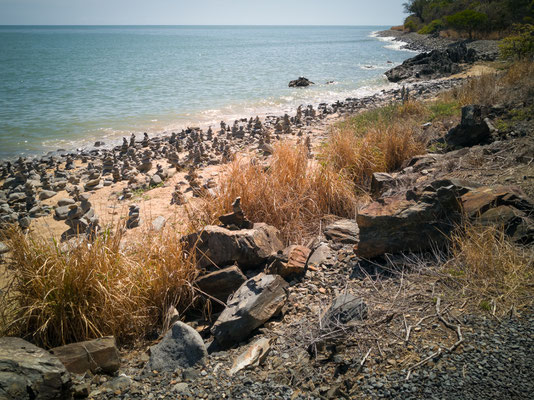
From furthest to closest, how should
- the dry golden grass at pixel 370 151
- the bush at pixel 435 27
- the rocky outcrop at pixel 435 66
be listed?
the bush at pixel 435 27 < the rocky outcrop at pixel 435 66 < the dry golden grass at pixel 370 151

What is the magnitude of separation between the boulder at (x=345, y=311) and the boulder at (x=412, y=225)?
94 cm

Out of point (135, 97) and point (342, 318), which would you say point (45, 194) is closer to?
point (342, 318)

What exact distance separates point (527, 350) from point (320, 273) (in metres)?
1.95

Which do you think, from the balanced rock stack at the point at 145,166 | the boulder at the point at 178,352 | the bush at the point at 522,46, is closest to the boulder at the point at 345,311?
the boulder at the point at 178,352

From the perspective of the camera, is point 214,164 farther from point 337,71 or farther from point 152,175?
point 337,71

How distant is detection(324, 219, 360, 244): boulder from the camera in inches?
175

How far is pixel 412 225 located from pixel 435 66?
78.0 ft

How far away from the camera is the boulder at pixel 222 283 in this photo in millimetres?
3803

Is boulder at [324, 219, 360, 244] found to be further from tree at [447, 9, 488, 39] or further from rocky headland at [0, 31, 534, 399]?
tree at [447, 9, 488, 39]

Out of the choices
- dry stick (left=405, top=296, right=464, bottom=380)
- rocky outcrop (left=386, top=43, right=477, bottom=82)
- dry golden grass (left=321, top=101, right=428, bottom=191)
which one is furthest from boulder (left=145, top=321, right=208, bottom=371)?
rocky outcrop (left=386, top=43, right=477, bottom=82)

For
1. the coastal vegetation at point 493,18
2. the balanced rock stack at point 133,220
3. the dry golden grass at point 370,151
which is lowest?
the balanced rock stack at point 133,220

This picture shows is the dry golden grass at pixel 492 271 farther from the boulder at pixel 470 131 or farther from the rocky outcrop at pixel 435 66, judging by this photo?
the rocky outcrop at pixel 435 66

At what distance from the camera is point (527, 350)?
Answer: 2.27 m

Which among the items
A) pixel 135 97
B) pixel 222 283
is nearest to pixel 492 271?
pixel 222 283
